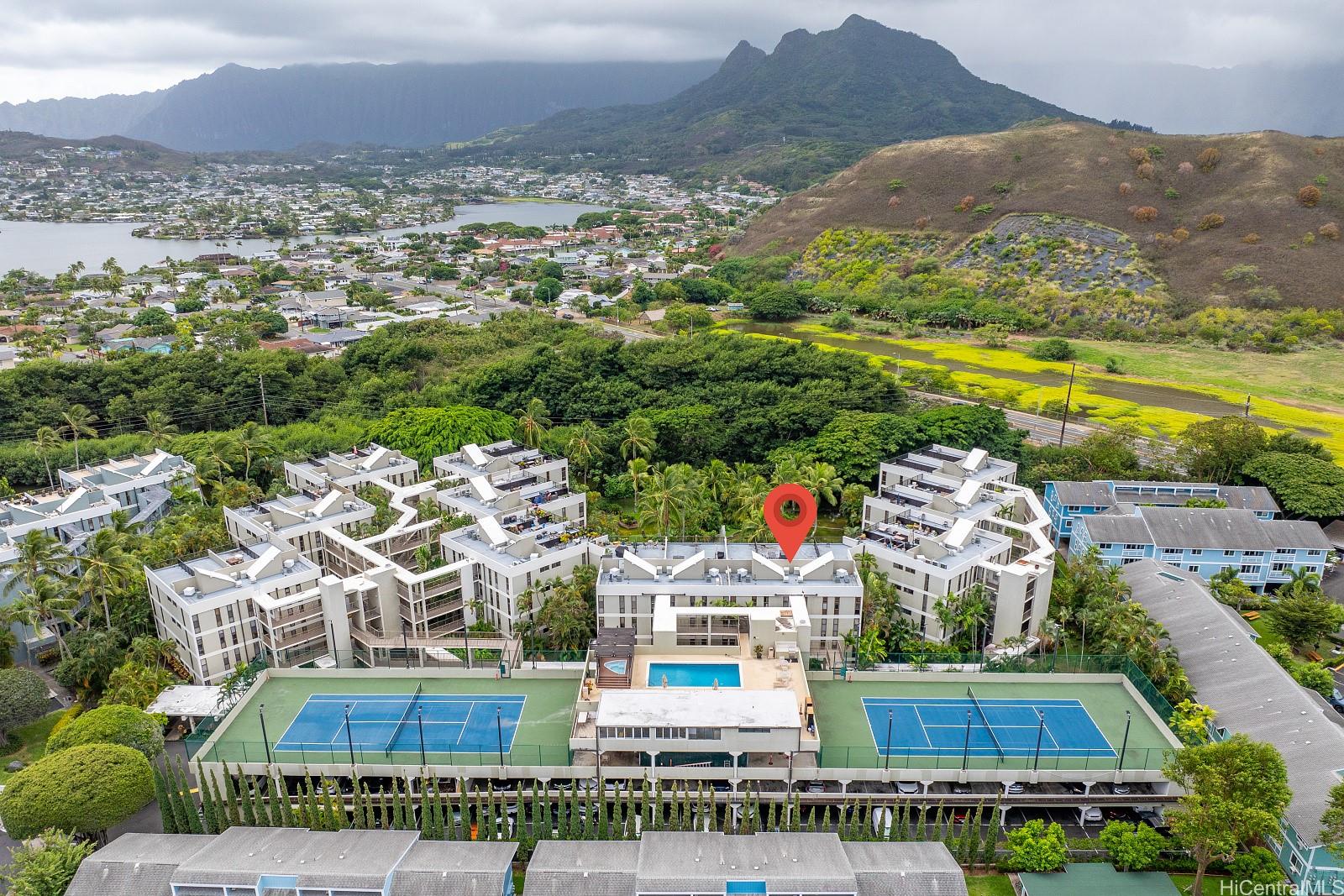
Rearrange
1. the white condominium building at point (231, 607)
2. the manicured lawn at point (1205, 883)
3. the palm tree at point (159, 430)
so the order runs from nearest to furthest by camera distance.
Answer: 1. the manicured lawn at point (1205, 883)
2. the white condominium building at point (231, 607)
3. the palm tree at point (159, 430)

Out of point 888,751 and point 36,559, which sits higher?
point 36,559

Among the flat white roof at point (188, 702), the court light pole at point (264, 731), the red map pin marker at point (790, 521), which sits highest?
the red map pin marker at point (790, 521)

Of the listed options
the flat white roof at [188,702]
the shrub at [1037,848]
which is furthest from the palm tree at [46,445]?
the shrub at [1037,848]

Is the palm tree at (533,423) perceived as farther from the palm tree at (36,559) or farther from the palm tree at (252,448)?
the palm tree at (36,559)

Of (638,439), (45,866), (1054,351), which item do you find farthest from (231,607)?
(1054,351)

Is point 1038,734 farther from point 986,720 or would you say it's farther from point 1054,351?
point 1054,351

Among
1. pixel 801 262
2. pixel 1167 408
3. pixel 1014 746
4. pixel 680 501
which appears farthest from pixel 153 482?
pixel 801 262

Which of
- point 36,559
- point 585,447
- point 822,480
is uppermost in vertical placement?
point 36,559
